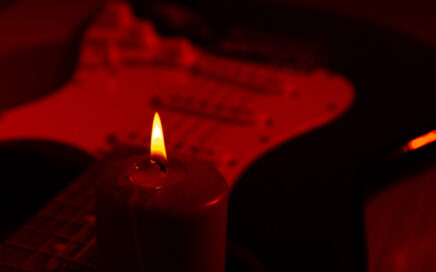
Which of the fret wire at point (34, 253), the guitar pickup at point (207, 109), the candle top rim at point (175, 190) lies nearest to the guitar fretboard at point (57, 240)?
the fret wire at point (34, 253)

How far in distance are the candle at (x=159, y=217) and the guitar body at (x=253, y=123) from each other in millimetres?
169

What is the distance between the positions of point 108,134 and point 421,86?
26.0 inches

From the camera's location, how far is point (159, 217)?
345 mm

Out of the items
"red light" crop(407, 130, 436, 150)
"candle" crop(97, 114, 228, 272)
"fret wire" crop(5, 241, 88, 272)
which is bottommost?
"fret wire" crop(5, 241, 88, 272)

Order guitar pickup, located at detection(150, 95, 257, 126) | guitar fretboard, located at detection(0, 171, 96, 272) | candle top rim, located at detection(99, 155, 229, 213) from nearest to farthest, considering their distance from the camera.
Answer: candle top rim, located at detection(99, 155, 229, 213)
guitar fretboard, located at detection(0, 171, 96, 272)
guitar pickup, located at detection(150, 95, 257, 126)

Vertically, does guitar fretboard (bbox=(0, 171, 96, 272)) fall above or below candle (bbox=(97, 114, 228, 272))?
below

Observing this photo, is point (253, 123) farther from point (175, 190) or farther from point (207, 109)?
point (175, 190)

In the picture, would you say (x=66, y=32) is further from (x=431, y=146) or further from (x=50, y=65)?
(x=431, y=146)

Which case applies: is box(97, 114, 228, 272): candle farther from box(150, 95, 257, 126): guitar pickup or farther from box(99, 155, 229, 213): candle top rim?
box(150, 95, 257, 126): guitar pickup

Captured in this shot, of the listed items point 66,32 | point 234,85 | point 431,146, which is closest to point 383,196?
point 431,146

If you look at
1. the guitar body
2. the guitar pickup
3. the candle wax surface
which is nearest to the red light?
the guitar body

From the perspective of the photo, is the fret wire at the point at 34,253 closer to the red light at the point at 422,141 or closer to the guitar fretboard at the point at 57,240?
the guitar fretboard at the point at 57,240

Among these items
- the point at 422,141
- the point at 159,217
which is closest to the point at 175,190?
the point at 159,217

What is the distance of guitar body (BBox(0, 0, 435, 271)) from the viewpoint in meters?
0.66
